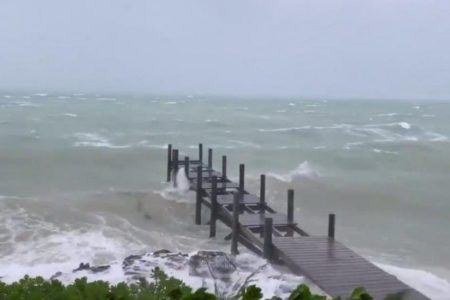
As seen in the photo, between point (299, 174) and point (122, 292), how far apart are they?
25.3m

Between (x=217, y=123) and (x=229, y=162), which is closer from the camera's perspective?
(x=229, y=162)

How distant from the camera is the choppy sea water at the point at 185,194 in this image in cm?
1462

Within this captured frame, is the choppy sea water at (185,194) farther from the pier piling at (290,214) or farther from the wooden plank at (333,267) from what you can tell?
the pier piling at (290,214)

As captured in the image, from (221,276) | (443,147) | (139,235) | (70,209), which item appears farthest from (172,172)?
(443,147)

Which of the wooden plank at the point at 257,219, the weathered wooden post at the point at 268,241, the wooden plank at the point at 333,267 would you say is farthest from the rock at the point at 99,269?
the wooden plank at the point at 257,219

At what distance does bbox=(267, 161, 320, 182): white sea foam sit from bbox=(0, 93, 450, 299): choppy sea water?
0.06 metres

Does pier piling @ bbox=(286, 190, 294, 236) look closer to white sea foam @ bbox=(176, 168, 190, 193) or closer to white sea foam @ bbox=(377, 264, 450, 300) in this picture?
white sea foam @ bbox=(377, 264, 450, 300)

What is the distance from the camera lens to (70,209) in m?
19.3

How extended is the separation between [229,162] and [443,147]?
1723 centimetres

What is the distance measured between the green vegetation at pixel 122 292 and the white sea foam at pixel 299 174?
22.7m

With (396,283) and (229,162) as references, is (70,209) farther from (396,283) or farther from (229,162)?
(229,162)

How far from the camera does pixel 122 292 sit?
12.4ft

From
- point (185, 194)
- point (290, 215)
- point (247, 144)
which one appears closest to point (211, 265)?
→ point (290, 215)

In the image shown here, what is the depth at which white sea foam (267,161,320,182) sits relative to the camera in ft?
89.9
